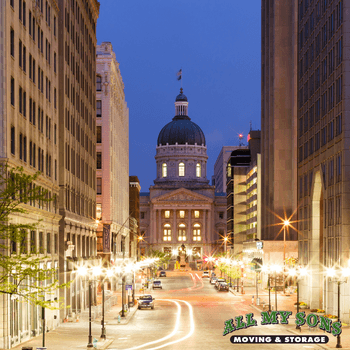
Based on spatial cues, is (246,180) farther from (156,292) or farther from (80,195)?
(80,195)

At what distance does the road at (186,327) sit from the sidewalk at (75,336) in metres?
0.91

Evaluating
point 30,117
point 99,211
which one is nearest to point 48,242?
point 30,117

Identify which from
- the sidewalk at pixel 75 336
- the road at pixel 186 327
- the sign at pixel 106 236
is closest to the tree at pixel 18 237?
the sidewalk at pixel 75 336

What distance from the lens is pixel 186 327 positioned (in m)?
60.3

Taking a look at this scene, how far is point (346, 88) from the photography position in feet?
210

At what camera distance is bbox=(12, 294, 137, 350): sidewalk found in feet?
157

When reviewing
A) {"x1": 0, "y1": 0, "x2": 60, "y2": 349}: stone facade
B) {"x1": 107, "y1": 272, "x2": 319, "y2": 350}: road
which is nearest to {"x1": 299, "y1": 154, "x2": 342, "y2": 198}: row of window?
{"x1": 107, "y1": 272, "x2": 319, "y2": 350}: road

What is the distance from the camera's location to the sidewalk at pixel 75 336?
47781 mm

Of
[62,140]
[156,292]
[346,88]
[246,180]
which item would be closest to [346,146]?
[346,88]

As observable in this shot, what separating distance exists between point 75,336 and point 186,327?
10.2 metres

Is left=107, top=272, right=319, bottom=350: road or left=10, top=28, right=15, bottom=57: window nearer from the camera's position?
left=10, top=28, right=15, bottom=57: window

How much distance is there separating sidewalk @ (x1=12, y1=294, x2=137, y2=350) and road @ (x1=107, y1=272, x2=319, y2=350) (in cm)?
91

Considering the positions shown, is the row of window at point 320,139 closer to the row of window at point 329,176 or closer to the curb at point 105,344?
the row of window at point 329,176

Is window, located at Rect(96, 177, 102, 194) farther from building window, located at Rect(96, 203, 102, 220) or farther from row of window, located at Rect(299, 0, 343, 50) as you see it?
row of window, located at Rect(299, 0, 343, 50)
